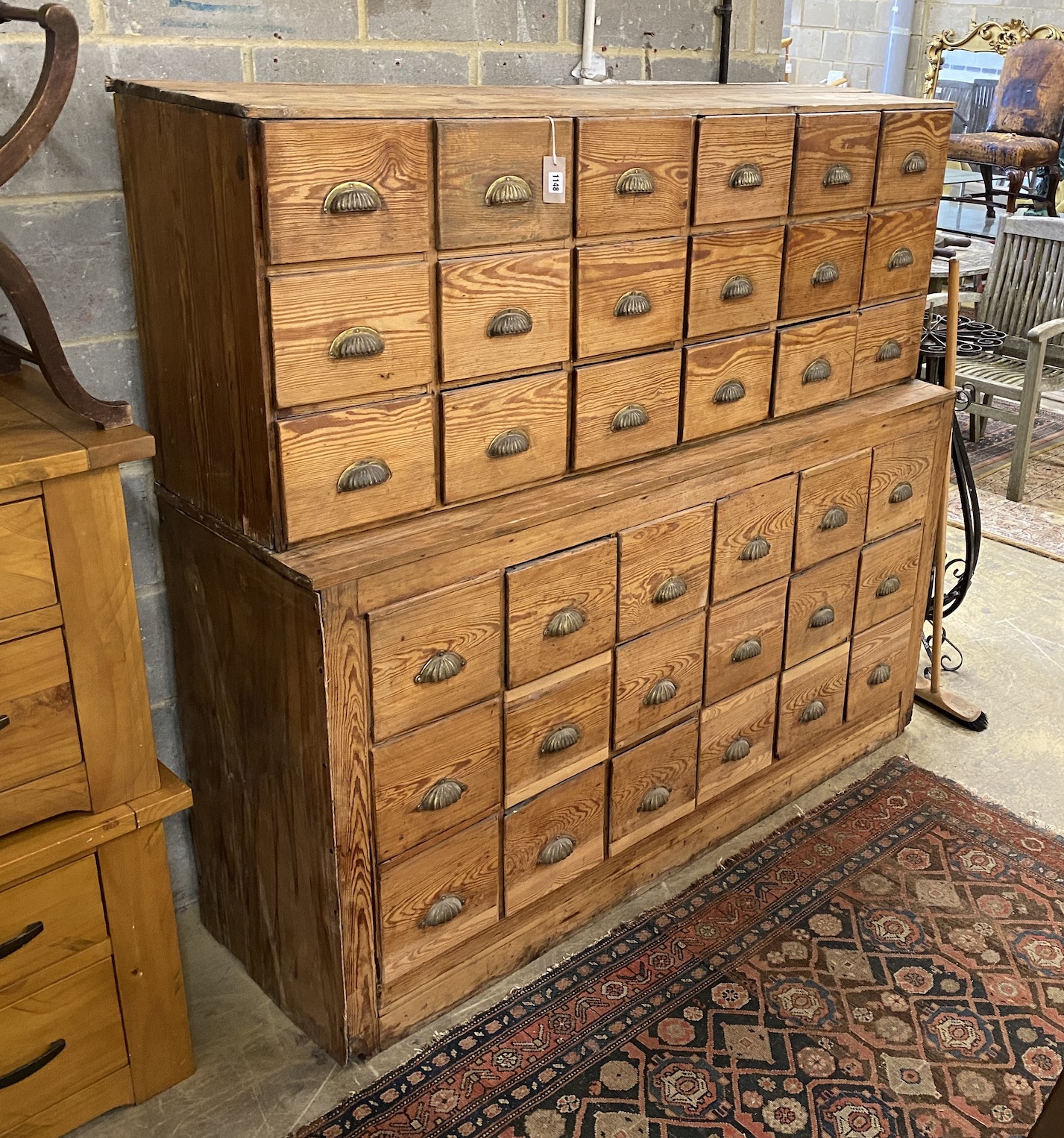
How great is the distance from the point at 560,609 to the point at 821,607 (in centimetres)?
87

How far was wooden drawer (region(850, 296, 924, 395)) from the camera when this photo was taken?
254 cm

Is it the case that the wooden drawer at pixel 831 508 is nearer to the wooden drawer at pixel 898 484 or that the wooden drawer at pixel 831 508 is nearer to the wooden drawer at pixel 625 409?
the wooden drawer at pixel 898 484

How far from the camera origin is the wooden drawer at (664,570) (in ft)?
7.09

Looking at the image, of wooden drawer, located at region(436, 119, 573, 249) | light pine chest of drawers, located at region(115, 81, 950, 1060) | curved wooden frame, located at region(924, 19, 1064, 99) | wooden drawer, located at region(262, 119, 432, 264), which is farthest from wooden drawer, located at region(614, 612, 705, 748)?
curved wooden frame, located at region(924, 19, 1064, 99)

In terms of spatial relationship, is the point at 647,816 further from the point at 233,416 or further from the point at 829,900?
the point at 233,416

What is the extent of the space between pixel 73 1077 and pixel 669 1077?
99 centimetres

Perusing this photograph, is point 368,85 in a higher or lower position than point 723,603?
higher

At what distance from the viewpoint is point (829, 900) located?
2465mm

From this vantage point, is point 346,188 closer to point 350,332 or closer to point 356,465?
A: point 350,332

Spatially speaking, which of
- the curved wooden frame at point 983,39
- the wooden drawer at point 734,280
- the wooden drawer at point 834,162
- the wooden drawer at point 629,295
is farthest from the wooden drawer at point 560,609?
the curved wooden frame at point 983,39

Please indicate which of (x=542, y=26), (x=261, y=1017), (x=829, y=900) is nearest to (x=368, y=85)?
(x=542, y=26)

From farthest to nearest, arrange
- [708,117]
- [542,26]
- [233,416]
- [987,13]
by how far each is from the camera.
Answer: [987,13], [542,26], [708,117], [233,416]

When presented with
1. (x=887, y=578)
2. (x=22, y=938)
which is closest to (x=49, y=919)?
(x=22, y=938)

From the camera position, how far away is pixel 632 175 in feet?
6.31
